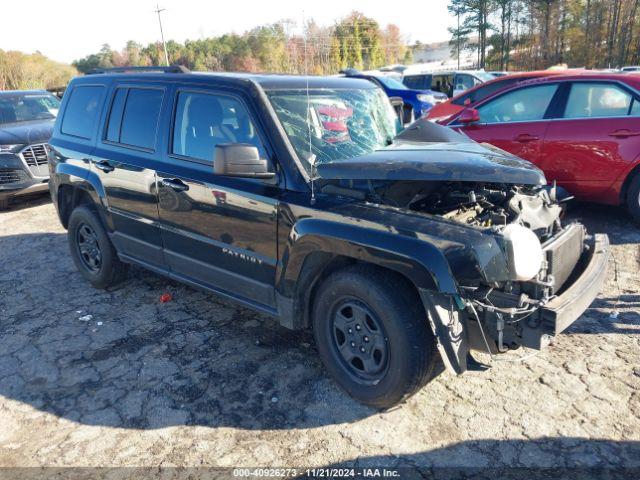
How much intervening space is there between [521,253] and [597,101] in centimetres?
427

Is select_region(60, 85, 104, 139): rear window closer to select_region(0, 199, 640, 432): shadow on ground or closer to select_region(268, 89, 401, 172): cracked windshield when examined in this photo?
select_region(0, 199, 640, 432): shadow on ground

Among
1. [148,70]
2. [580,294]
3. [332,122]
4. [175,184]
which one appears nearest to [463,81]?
[148,70]

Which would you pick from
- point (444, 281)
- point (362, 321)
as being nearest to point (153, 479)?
point (362, 321)

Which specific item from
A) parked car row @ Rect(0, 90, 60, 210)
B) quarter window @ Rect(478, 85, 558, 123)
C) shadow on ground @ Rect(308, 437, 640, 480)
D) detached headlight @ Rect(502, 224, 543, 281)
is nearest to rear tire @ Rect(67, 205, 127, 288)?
shadow on ground @ Rect(308, 437, 640, 480)

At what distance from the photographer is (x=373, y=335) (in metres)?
2.89

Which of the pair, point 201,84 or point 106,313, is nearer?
point 201,84

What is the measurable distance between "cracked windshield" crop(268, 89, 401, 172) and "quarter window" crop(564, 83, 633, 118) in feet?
9.54

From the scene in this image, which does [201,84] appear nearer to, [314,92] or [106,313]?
[314,92]

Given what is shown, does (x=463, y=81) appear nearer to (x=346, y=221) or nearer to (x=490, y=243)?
(x=346, y=221)

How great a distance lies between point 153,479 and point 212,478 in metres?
0.30

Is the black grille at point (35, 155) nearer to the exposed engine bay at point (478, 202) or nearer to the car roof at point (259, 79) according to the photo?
the car roof at point (259, 79)

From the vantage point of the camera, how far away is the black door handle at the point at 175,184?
3.70m

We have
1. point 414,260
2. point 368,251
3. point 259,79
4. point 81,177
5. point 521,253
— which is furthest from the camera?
point 81,177

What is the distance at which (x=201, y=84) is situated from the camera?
3.62 m
